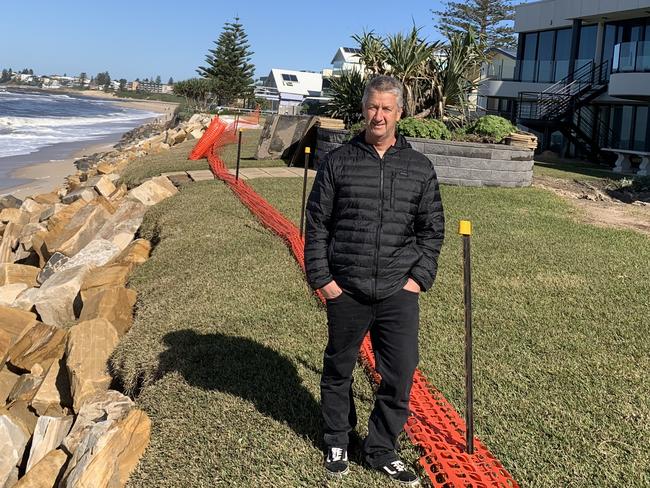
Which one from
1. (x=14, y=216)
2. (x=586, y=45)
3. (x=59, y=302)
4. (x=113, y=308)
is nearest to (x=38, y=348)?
(x=113, y=308)

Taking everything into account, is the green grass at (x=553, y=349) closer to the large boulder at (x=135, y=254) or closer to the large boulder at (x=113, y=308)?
the large boulder at (x=113, y=308)

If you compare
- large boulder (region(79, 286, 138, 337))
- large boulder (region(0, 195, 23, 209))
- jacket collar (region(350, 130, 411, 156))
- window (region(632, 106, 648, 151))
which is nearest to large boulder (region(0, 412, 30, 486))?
large boulder (region(79, 286, 138, 337))

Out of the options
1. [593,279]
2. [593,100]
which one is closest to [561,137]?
[593,100]

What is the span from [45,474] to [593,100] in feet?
76.3

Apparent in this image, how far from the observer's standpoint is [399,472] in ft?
11.3

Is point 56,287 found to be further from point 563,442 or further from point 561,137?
point 561,137

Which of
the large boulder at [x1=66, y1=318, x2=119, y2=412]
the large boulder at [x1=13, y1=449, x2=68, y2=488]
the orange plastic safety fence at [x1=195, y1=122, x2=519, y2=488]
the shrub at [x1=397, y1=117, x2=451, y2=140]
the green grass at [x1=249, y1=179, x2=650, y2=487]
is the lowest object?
the large boulder at [x1=13, y1=449, x2=68, y2=488]

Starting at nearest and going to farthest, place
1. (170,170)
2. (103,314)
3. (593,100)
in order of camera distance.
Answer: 1. (103,314)
2. (170,170)
3. (593,100)

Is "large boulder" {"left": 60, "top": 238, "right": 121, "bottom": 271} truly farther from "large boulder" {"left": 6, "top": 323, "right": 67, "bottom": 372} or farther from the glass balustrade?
the glass balustrade

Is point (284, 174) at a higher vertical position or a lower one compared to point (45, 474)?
higher

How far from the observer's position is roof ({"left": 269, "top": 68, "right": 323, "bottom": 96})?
63094 millimetres

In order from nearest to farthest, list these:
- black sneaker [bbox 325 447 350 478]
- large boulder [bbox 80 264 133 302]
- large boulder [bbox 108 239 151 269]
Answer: black sneaker [bbox 325 447 350 478], large boulder [bbox 80 264 133 302], large boulder [bbox 108 239 151 269]

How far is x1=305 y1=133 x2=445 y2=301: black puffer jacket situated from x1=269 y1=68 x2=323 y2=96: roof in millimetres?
60556

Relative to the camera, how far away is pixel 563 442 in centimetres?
372
